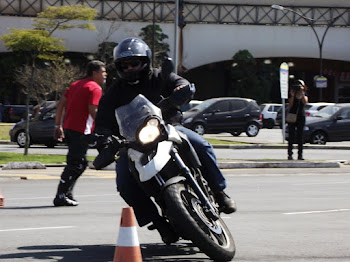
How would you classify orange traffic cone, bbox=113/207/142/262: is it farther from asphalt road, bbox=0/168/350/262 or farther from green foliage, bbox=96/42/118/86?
green foliage, bbox=96/42/118/86

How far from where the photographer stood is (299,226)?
8781 mm

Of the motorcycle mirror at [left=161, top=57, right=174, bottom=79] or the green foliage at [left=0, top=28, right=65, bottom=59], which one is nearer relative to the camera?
the motorcycle mirror at [left=161, top=57, right=174, bottom=79]

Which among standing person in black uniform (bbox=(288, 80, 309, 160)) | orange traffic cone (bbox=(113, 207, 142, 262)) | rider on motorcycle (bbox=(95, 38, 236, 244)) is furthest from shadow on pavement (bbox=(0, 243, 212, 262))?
standing person in black uniform (bbox=(288, 80, 309, 160))

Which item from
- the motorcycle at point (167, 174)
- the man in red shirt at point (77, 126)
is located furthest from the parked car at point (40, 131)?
the motorcycle at point (167, 174)

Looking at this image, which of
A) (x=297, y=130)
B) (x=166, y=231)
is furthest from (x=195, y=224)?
(x=297, y=130)

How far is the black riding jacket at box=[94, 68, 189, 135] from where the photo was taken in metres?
7.25

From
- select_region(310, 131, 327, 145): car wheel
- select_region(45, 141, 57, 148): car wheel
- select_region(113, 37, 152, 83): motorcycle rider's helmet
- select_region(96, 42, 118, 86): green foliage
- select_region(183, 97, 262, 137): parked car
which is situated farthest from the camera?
select_region(96, 42, 118, 86): green foliage

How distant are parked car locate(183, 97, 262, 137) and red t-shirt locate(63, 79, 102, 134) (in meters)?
25.0

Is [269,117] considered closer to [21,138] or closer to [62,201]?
[21,138]

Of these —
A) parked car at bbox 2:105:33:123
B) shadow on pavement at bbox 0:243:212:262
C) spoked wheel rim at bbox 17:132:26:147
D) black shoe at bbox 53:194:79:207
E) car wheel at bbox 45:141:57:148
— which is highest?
shadow on pavement at bbox 0:243:212:262

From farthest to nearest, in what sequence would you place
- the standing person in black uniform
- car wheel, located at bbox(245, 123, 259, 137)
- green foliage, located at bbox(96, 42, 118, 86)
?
green foliage, located at bbox(96, 42, 118, 86) < car wheel, located at bbox(245, 123, 259, 137) < the standing person in black uniform

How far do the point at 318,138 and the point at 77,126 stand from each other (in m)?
21.2

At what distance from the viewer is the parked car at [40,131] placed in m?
28.0

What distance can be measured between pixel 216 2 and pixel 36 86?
53.0 feet
